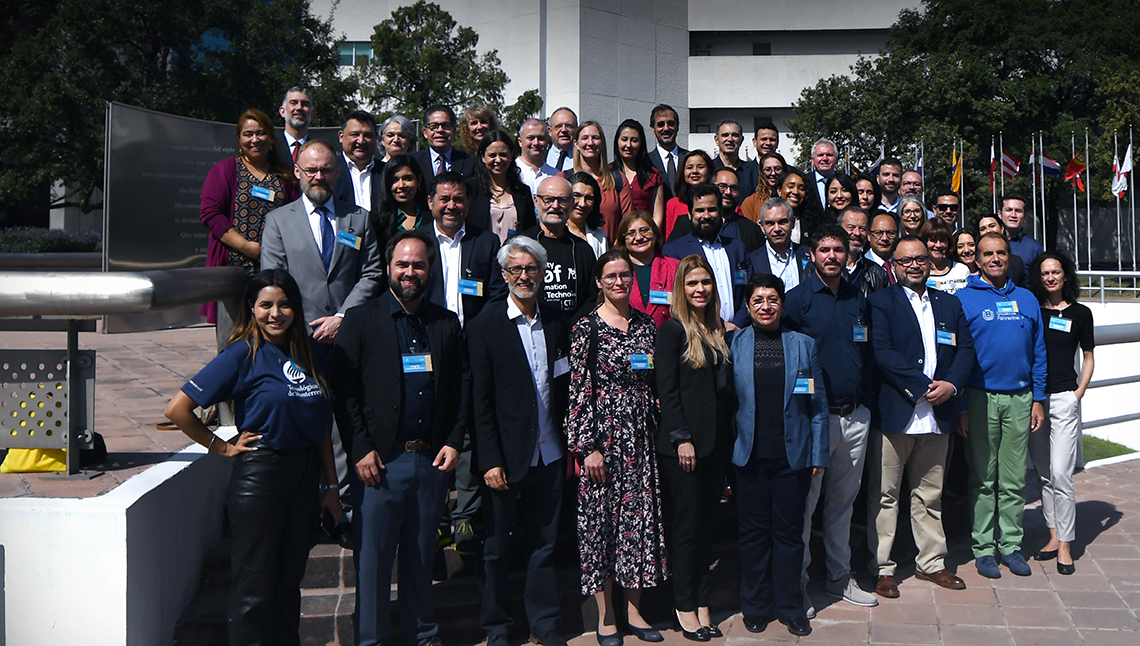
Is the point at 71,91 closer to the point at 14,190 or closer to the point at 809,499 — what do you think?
the point at 14,190

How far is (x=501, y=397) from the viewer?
15.6ft

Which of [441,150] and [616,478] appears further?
[441,150]

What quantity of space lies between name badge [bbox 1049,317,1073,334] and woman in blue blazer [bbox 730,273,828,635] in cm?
→ 222

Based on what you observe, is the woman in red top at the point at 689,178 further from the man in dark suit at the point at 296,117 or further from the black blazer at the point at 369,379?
the black blazer at the point at 369,379

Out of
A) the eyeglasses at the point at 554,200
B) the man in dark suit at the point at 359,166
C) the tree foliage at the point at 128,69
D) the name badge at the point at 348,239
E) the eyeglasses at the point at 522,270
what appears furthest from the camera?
the tree foliage at the point at 128,69

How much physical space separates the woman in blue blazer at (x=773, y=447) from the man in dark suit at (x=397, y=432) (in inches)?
68.1

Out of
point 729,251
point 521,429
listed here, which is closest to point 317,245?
point 521,429

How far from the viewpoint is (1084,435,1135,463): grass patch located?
10.4 meters

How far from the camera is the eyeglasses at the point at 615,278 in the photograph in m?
4.99

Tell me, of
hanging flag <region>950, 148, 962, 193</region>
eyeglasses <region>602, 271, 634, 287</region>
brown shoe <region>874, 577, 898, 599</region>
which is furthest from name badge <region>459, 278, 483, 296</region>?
hanging flag <region>950, 148, 962, 193</region>

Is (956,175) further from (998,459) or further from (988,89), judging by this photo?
(998,459)

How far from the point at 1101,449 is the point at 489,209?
8.68 meters

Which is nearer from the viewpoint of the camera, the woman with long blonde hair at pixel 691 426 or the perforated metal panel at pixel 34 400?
the perforated metal panel at pixel 34 400

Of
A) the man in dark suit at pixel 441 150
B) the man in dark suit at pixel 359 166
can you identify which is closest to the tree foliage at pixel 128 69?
the man in dark suit at pixel 441 150
